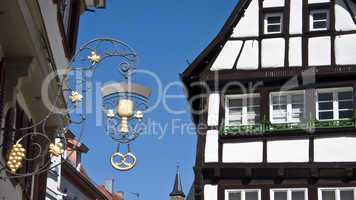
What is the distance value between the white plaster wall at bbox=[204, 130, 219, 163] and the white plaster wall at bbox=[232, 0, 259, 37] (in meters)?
3.10

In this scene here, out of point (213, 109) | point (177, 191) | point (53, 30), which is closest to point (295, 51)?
point (213, 109)

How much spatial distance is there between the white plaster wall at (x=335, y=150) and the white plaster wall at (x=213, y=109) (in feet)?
9.55

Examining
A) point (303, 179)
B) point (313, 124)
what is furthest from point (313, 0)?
point (303, 179)

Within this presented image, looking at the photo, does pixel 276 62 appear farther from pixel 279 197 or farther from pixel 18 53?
pixel 18 53

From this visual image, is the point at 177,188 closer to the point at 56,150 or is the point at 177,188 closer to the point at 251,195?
the point at 251,195

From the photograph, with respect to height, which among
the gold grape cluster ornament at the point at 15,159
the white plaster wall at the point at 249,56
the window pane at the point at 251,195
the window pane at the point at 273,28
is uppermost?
the window pane at the point at 273,28

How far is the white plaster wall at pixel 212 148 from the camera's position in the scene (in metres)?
20.6

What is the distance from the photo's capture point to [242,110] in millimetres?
21219

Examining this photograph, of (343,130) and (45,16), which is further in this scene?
(343,130)

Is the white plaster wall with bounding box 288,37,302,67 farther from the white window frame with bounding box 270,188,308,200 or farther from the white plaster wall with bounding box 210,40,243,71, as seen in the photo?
the white window frame with bounding box 270,188,308,200

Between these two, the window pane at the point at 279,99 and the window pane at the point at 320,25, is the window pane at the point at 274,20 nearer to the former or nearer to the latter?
the window pane at the point at 320,25

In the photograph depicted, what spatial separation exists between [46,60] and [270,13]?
11.8 metres

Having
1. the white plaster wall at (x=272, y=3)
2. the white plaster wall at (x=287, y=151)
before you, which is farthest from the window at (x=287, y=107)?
the white plaster wall at (x=272, y=3)

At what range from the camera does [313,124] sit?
20203mm
